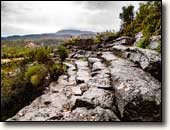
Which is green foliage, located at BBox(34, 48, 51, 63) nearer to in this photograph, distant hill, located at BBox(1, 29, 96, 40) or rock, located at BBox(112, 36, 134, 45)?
distant hill, located at BBox(1, 29, 96, 40)

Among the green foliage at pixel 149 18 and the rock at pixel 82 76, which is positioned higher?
the green foliage at pixel 149 18

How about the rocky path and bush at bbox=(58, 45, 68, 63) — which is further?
bush at bbox=(58, 45, 68, 63)

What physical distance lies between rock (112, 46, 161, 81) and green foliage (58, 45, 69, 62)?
0.36 m

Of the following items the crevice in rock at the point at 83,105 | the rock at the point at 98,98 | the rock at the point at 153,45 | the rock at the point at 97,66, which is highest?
the rock at the point at 153,45

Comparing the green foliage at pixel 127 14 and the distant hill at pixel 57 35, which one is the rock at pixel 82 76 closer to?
the distant hill at pixel 57 35

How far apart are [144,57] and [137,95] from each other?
31 cm

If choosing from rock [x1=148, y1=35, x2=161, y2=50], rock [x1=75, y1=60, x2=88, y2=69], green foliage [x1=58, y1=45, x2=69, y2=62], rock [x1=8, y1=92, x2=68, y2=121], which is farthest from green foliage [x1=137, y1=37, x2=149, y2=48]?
rock [x1=8, y1=92, x2=68, y2=121]

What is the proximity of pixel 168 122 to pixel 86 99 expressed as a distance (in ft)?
2.01

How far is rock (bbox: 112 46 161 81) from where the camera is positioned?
2424 mm

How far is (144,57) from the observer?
2.48 meters

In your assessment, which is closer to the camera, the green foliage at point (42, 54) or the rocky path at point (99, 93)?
the rocky path at point (99, 93)

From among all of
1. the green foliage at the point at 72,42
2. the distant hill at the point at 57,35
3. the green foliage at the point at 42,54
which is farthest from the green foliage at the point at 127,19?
the green foliage at the point at 42,54

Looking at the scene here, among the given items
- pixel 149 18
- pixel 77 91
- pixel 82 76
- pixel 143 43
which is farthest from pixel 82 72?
pixel 149 18

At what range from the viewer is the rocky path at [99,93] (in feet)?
7.72
